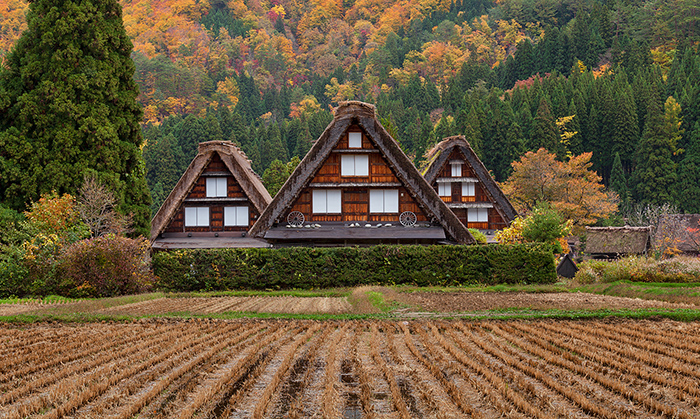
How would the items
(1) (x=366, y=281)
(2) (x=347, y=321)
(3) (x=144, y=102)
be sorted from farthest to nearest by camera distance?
(3) (x=144, y=102) < (1) (x=366, y=281) < (2) (x=347, y=321)

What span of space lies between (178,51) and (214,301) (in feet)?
370

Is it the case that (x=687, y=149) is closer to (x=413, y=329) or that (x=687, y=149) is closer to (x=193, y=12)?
(x=413, y=329)

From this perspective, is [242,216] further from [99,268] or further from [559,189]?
[559,189]

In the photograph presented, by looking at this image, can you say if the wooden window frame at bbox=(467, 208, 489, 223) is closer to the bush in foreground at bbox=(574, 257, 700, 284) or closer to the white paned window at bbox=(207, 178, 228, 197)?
the bush in foreground at bbox=(574, 257, 700, 284)

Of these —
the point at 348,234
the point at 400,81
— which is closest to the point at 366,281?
the point at 348,234

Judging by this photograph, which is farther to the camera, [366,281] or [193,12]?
[193,12]

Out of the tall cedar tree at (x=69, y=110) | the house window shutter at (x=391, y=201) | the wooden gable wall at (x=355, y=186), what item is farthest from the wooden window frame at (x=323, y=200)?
the tall cedar tree at (x=69, y=110)

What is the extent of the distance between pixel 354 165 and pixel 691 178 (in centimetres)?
4505

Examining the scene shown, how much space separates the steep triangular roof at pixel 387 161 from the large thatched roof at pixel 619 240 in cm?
2601

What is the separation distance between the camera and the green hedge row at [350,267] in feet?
74.8

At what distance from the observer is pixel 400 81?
345ft

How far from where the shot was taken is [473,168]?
37.0 m

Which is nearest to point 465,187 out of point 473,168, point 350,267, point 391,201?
point 473,168

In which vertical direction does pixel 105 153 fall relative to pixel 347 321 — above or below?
above
